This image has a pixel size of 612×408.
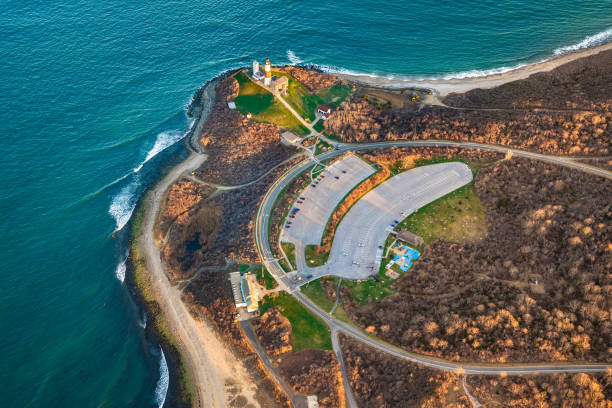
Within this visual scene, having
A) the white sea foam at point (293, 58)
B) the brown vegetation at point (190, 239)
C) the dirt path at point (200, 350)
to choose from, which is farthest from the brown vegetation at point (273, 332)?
the white sea foam at point (293, 58)

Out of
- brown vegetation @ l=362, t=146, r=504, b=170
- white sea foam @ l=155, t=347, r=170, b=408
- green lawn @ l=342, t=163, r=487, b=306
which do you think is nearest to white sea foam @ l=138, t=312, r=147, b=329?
white sea foam @ l=155, t=347, r=170, b=408

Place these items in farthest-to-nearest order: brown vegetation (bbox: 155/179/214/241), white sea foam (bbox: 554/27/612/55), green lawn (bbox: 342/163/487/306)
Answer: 1. white sea foam (bbox: 554/27/612/55)
2. brown vegetation (bbox: 155/179/214/241)
3. green lawn (bbox: 342/163/487/306)

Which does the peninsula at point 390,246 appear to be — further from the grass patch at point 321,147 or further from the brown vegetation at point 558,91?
the brown vegetation at point 558,91

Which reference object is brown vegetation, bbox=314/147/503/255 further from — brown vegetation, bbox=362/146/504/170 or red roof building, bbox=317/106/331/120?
red roof building, bbox=317/106/331/120

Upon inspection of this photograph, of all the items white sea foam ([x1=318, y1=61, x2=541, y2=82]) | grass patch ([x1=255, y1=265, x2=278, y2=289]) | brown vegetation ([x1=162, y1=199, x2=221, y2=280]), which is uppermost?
white sea foam ([x1=318, y1=61, x2=541, y2=82])

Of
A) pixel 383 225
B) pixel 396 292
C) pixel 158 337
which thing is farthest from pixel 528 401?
pixel 158 337

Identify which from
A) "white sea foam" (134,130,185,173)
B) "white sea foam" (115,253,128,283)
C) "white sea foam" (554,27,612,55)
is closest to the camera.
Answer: "white sea foam" (115,253,128,283)

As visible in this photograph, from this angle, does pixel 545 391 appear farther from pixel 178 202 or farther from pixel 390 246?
pixel 178 202
